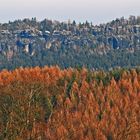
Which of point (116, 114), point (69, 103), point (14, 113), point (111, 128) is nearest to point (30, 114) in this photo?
point (14, 113)

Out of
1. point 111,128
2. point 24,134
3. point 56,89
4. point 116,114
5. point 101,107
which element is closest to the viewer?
point 24,134

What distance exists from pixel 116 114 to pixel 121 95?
29397 millimetres

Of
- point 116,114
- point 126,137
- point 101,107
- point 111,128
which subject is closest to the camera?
point 126,137

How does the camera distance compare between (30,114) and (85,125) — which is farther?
(85,125)

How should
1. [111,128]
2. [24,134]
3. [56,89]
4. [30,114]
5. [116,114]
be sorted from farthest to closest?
[56,89], [116,114], [111,128], [30,114], [24,134]

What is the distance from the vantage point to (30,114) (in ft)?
228

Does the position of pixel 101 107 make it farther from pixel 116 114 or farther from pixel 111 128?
pixel 111 128

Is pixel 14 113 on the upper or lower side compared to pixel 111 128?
upper

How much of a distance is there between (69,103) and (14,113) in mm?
116587

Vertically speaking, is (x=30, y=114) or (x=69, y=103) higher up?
(x=30, y=114)

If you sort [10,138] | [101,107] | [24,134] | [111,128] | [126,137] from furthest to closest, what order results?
1. [101,107]
2. [111,128]
3. [126,137]
4. [24,134]
5. [10,138]

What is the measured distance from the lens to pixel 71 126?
488 feet

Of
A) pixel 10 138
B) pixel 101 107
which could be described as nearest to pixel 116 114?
pixel 101 107

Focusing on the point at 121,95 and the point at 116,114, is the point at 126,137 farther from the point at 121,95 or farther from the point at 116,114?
the point at 121,95
